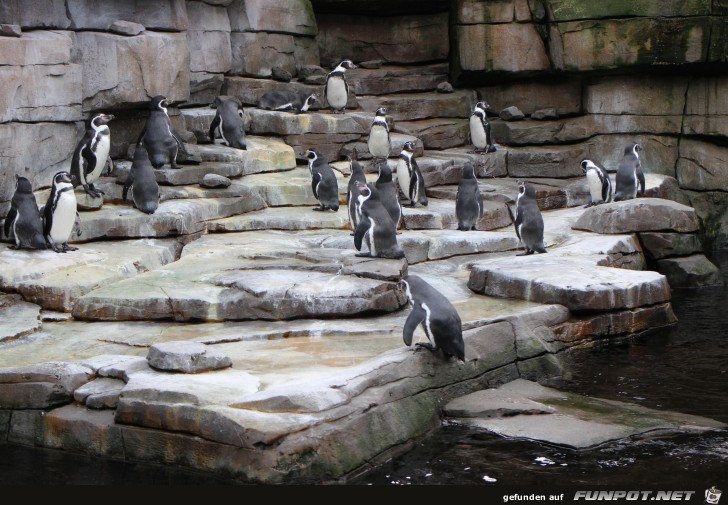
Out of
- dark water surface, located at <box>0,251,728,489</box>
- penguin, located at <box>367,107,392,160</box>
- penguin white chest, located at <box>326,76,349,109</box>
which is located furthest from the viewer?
penguin white chest, located at <box>326,76,349,109</box>

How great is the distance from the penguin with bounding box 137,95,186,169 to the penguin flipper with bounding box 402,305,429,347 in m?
6.12

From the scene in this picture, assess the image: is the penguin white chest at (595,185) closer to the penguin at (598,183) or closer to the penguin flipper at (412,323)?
the penguin at (598,183)

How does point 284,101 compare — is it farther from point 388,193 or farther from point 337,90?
point 388,193

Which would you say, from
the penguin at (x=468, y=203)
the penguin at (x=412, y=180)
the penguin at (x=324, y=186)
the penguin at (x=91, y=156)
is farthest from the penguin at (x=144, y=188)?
the penguin at (x=468, y=203)

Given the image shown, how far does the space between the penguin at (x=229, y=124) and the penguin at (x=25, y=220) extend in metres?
4.11

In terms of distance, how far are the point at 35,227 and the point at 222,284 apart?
223 cm

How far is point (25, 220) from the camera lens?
10211 millimetres

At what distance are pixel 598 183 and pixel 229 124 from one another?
5022 mm

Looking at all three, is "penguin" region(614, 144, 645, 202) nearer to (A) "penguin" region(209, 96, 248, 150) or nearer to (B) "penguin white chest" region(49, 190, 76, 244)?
(A) "penguin" region(209, 96, 248, 150)

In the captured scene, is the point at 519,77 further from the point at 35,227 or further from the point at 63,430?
the point at 63,430

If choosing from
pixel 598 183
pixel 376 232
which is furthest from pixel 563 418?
pixel 598 183

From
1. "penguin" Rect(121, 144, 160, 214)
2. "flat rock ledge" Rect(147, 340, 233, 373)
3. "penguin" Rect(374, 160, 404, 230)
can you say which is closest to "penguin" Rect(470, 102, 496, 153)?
"penguin" Rect(374, 160, 404, 230)

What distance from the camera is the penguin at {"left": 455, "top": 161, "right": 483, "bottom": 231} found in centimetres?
1238

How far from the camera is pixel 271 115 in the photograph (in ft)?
50.1
